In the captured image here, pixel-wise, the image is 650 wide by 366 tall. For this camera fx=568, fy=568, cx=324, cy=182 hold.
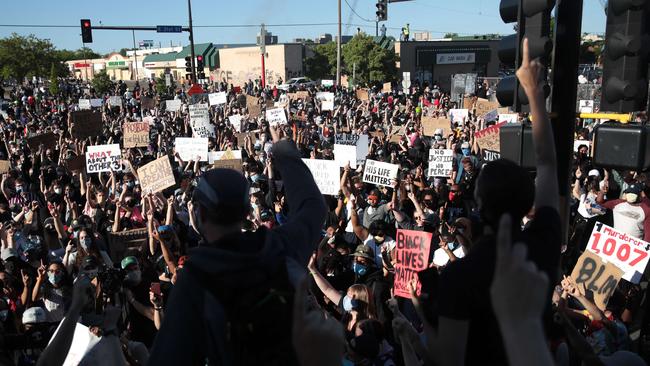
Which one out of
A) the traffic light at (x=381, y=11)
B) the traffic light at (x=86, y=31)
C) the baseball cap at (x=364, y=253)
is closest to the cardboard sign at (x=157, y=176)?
the baseball cap at (x=364, y=253)

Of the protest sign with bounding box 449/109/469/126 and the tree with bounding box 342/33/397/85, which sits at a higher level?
the tree with bounding box 342/33/397/85

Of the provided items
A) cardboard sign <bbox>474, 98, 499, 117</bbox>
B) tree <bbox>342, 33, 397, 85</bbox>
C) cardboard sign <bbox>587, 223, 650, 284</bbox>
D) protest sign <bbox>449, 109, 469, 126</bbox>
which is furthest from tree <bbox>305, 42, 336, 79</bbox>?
cardboard sign <bbox>587, 223, 650, 284</bbox>

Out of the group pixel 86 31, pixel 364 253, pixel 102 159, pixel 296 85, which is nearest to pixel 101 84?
pixel 296 85

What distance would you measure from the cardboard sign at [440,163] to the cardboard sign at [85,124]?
9.54 metres

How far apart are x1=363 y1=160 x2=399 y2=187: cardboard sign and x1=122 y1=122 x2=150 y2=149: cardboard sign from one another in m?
7.33

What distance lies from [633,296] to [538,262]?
16.1 feet

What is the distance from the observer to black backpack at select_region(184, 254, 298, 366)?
1.45 metres

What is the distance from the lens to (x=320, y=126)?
2019 centimetres

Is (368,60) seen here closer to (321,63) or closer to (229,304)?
(321,63)

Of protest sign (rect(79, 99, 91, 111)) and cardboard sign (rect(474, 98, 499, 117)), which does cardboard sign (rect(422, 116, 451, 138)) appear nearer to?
cardboard sign (rect(474, 98, 499, 117))

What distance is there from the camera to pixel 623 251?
18.7 feet

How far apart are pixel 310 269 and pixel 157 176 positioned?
4.44 m

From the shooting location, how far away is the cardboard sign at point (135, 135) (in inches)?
583

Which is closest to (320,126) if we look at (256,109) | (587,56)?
(256,109)
